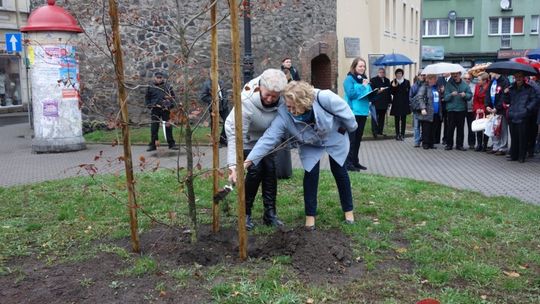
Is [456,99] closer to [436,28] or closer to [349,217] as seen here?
[349,217]

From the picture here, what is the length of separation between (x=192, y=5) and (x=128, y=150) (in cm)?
1464

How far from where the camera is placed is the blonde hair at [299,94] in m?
5.40

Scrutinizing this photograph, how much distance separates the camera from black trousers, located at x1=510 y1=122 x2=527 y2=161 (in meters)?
12.0

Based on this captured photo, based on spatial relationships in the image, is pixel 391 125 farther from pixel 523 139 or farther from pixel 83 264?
pixel 83 264

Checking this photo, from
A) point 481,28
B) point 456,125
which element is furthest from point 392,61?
point 481,28

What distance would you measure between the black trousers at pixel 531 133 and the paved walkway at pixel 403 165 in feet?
0.77

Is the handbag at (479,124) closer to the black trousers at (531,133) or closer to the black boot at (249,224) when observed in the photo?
the black trousers at (531,133)

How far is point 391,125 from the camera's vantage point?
2025 cm

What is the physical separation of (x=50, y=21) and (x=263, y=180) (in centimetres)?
987

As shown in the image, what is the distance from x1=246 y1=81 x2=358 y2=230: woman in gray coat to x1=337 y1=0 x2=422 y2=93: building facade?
18624 millimetres

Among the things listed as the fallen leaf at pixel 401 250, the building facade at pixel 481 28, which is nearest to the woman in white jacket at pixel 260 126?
the fallen leaf at pixel 401 250

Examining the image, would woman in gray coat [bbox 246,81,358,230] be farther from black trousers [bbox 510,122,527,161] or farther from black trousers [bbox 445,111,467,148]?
black trousers [bbox 445,111,467,148]

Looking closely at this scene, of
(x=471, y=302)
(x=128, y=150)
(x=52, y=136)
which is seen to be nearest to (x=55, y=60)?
(x=52, y=136)

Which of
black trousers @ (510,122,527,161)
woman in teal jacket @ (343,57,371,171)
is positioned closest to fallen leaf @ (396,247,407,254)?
woman in teal jacket @ (343,57,371,171)
